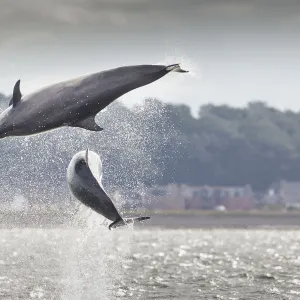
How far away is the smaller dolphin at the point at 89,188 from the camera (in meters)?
24.9

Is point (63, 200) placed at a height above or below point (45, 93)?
below

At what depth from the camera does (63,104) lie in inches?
927

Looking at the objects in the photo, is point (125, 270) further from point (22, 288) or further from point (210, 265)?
point (22, 288)

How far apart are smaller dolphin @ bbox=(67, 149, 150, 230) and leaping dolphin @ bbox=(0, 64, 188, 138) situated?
5.22 ft

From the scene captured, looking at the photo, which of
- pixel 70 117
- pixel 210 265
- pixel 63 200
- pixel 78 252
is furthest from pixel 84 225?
pixel 78 252

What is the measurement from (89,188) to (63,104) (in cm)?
277

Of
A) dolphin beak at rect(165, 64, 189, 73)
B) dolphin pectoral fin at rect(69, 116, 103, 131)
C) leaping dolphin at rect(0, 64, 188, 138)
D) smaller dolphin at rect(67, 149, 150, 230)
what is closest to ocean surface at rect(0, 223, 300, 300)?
smaller dolphin at rect(67, 149, 150, 230)

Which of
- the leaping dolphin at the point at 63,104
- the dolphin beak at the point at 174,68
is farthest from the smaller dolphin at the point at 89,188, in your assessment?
the dolphin beak at the point at 174,68

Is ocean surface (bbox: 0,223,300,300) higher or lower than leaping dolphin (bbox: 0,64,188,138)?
lower

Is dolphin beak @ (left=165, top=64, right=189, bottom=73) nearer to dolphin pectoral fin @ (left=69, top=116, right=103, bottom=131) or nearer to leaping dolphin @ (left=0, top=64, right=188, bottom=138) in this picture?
leaping dolphin @ (left=0, top=64, right=188, bottom=138)

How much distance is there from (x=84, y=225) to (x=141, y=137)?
3569mm

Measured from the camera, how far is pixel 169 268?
7119cm

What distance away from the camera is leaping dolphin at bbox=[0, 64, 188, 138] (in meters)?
23.2

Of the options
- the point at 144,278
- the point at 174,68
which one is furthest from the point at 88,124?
the point at 144,278
